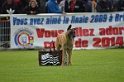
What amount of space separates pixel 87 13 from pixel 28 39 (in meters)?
2.80

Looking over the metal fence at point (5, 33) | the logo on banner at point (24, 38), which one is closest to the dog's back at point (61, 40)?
the logo on banner at point (24, 38)

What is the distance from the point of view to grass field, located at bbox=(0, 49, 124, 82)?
37.6ft

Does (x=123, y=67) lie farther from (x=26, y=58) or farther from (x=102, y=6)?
(x=102, y=6)

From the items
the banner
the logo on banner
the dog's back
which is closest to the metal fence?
the banner

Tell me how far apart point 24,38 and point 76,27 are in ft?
7.53

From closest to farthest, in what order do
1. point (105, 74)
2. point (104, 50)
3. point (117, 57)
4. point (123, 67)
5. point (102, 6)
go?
point (105, 74) → point (123, 67) → point (117, 57) → point (104, 50) → point (102, 6)

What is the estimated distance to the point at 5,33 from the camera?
70.2ft

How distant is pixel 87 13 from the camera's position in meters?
21.5

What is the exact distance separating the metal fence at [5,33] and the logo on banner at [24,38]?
37 cm

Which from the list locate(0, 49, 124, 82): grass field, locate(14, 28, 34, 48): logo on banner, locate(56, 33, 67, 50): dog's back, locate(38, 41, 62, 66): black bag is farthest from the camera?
locate(14, 28, 34, 48): logo on banner

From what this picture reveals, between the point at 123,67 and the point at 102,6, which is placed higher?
the point at 102,6

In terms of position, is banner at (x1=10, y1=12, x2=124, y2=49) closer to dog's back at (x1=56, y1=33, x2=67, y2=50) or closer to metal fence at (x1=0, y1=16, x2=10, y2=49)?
metal fence at (x1=0, y1=16, x2=10, y2=49)

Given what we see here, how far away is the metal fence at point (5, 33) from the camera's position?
70.0ft

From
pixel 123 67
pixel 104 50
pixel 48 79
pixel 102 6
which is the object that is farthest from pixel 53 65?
pixel 102 6
